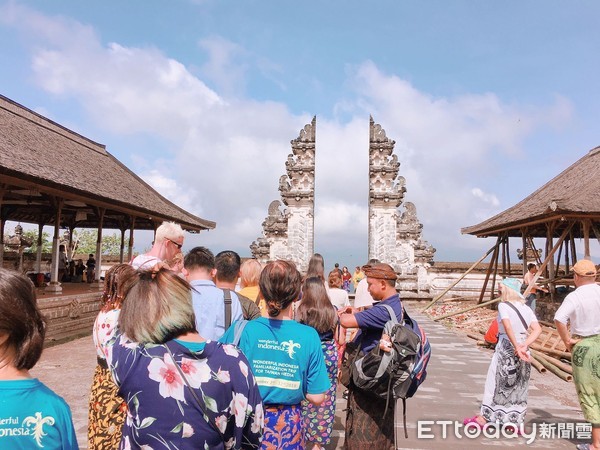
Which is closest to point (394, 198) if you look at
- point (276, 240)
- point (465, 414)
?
point (276, 240)

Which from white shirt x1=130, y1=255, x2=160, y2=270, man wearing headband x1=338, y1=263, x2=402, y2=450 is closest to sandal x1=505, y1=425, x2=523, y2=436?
man wearing headband x1=338, y1=263, x2=402, y2=450

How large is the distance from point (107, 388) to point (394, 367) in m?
1.87

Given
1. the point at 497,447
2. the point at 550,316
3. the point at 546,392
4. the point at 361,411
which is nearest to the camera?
the point at 361,411

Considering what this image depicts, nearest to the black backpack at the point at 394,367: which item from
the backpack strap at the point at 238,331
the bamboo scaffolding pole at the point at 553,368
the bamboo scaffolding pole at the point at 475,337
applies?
the backpack strap at the point at 238,331

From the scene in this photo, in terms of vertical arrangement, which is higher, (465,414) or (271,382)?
(271,382)

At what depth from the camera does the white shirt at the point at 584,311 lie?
453 cm

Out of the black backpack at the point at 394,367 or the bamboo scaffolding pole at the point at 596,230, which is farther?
the bamboo scaffolding pole at the point at 596,230

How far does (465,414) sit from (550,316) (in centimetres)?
858

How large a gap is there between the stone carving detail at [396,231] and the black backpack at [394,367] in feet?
Result: 63.2

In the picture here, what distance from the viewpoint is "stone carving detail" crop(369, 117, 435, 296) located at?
74.3ft

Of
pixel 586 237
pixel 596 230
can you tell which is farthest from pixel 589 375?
pixel 596 230

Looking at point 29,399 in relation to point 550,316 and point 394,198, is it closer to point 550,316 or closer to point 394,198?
point 550,316

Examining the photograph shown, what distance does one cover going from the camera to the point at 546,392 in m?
7.36

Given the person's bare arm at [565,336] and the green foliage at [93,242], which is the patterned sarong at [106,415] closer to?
the person's bare arm at [565,336]
